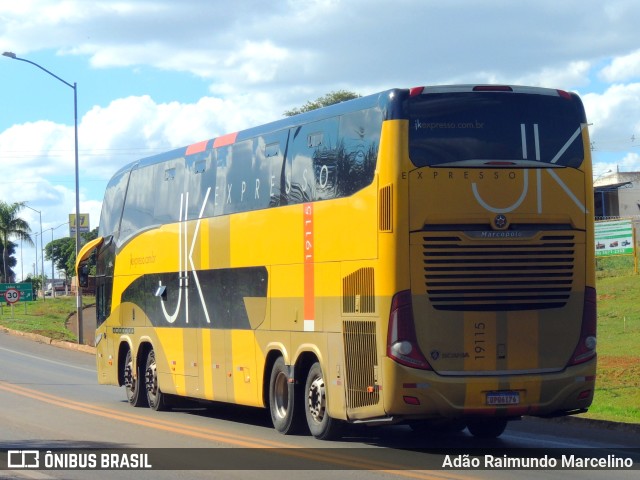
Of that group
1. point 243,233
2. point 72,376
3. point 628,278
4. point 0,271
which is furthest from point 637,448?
point 0,271

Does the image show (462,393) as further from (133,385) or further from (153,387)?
(133,385)

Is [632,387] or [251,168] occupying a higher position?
[251,168]

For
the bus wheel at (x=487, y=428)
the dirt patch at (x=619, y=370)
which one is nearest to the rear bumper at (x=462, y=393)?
the bus wheel at (x=487, y=428)

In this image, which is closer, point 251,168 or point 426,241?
point 426,241

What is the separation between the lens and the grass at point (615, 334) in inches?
853

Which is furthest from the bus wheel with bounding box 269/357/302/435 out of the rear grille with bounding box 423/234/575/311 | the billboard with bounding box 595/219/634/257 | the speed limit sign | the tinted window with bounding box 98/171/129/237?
the speed limit sign

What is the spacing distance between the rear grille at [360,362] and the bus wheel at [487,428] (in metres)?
2.12

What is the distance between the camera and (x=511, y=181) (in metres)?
12.3

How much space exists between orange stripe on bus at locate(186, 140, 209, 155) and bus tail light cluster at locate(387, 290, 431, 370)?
654 cm

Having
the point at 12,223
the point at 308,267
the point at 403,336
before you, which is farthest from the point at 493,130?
the point at 12,223

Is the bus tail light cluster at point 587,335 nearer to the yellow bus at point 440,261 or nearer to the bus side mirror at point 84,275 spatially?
the yellow bus at point 440,261

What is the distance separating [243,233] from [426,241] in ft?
14.6

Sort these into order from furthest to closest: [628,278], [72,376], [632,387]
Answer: [628,278] → [72,376] → [632,387]

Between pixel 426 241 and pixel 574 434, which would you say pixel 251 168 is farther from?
pixel 574 434
